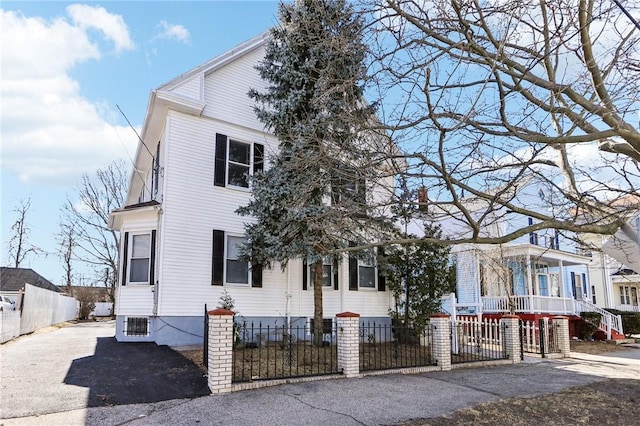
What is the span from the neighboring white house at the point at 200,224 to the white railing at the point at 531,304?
29.8ft

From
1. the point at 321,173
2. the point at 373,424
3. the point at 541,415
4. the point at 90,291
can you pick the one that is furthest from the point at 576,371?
the point at 90,291

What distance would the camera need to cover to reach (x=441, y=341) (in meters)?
11.1

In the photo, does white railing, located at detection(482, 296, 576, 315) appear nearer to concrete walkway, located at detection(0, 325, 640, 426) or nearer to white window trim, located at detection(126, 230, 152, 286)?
→ concrete walkway, located at detection(0, 325, 640, 426)

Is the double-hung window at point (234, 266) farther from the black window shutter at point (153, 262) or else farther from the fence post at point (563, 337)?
the fence post at point (563, 337)

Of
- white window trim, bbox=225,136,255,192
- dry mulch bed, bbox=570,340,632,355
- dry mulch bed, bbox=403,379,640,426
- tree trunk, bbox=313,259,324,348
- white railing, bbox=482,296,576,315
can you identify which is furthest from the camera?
white railing, bbox=482,296,576,315

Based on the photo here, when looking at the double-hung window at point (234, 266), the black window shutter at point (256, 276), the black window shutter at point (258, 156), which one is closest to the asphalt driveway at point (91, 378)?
the double-hung window at point (234, 266)

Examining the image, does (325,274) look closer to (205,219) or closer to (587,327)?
(205,219)

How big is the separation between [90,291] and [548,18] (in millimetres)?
40900

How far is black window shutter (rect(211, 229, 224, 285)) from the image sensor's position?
12844 millimetres

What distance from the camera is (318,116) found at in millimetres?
10781

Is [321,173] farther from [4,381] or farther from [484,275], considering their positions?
[484,275]

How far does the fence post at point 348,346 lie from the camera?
941cm

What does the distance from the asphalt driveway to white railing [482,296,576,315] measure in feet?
47.5

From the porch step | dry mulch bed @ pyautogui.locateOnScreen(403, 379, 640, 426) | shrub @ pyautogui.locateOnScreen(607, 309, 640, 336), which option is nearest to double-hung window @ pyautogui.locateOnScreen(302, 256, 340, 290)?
dry mulch bed @ pyautogui.locateOnScreen(403, 379, 640, 426)
